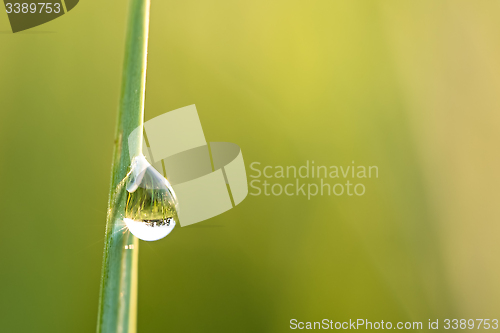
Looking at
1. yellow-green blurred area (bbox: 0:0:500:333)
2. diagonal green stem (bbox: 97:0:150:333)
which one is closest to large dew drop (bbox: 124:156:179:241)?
diagonal green stem (bbox: 97:0:150:333)

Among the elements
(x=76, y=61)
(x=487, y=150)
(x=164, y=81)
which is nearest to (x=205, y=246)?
(x=164, y=81)

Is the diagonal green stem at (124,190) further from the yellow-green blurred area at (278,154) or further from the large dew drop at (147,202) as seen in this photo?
the yellow-green blurred area at (278,154)

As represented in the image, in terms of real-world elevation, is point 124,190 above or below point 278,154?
below

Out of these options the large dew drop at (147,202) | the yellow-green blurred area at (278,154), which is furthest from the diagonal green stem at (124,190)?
the yellow-green blurred area at (278,154)

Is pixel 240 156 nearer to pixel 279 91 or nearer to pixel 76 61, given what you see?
pixel 279 91

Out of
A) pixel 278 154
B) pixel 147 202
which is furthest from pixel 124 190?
pixel 278 154

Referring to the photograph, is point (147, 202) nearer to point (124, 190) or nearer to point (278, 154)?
point (124, 190)
